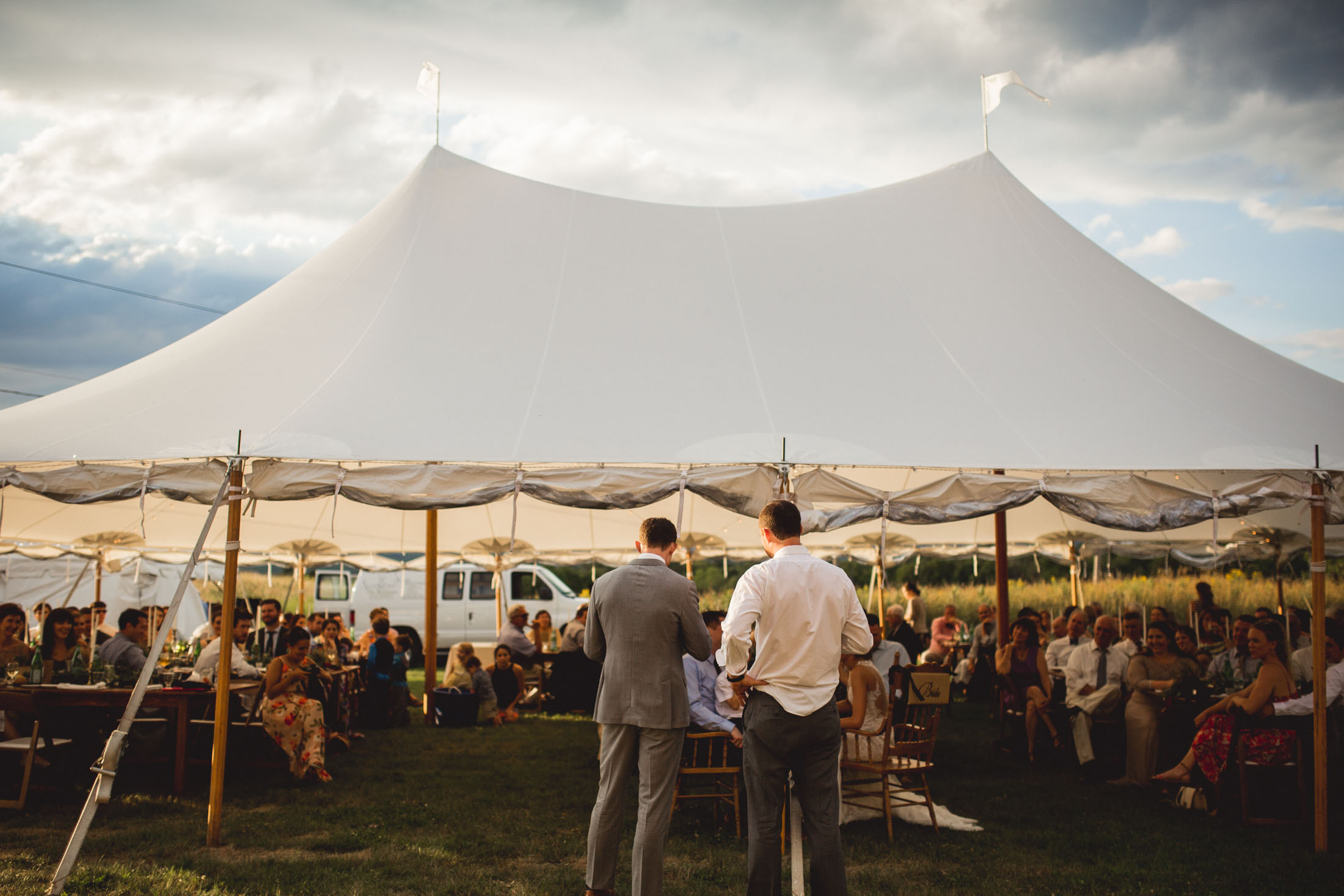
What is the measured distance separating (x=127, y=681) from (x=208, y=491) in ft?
7.38

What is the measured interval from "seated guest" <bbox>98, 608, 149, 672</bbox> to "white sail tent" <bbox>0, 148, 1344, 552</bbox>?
1.39 metres

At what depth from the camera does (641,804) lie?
13.0 ft

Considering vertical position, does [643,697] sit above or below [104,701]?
above

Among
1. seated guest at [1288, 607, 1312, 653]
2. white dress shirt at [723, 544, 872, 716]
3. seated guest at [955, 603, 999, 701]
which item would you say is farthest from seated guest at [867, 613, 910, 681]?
seated guest at [955, 603, 999, 701]

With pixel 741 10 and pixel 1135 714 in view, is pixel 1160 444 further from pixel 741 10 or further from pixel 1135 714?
pixel 741 10

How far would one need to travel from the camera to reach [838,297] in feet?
23.6

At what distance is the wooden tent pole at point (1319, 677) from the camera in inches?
212

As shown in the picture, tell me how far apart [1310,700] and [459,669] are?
8455 millimetres

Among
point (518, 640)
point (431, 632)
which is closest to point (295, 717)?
point (431, 632)

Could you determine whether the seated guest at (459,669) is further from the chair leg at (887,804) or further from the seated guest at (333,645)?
the chair leg at (887,804)

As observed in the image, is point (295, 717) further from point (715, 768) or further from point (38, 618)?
point (38, 618)

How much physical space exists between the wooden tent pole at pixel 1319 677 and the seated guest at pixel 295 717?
6.63m

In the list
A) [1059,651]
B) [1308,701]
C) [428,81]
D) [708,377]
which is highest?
[428,81]

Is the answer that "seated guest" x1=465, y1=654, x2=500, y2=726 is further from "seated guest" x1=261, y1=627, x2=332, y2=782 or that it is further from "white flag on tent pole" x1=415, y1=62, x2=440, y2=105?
"white flag on tent pole" x1=415, y1=62, x2=440, y2=105
